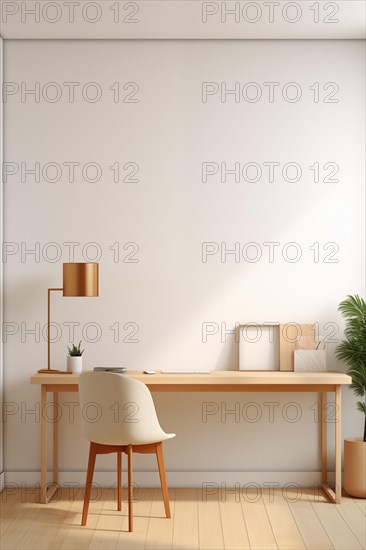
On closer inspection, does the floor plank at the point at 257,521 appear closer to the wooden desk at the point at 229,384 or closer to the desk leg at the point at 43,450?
the wooden desk at the point at 229,384

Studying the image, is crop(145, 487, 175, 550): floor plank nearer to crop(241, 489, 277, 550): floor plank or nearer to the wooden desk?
crop(241, 489, 277, 550): floor plank

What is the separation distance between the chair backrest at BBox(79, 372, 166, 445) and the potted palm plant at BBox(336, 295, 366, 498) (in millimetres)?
1397

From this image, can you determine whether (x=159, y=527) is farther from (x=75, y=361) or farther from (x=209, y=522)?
(x=75, y=361)

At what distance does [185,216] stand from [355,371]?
4.94 ft

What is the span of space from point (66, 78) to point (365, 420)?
2.98m

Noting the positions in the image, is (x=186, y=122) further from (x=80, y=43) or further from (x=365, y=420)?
(x=365, y=420)

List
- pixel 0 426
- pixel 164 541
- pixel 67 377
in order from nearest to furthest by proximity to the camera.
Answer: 1. pixel 164 541
2. pixel 67 377
3. pixel 0 426

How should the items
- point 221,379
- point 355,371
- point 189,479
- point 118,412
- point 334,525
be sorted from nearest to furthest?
point 118,412, point 334,525, point 221,379, point 355,371, point 189,479

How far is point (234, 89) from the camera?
5.27 meters

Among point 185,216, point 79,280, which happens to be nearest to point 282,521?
point 79,280

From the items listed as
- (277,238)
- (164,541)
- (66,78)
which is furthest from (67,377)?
(66,78)

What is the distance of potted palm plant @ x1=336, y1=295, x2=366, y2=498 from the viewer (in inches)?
194

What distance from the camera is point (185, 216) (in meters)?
5.27

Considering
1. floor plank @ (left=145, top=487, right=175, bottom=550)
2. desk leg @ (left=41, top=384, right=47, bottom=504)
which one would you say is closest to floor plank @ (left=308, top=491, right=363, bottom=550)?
floor plank @ (left=145, top=487, right=175, bottom=550)
